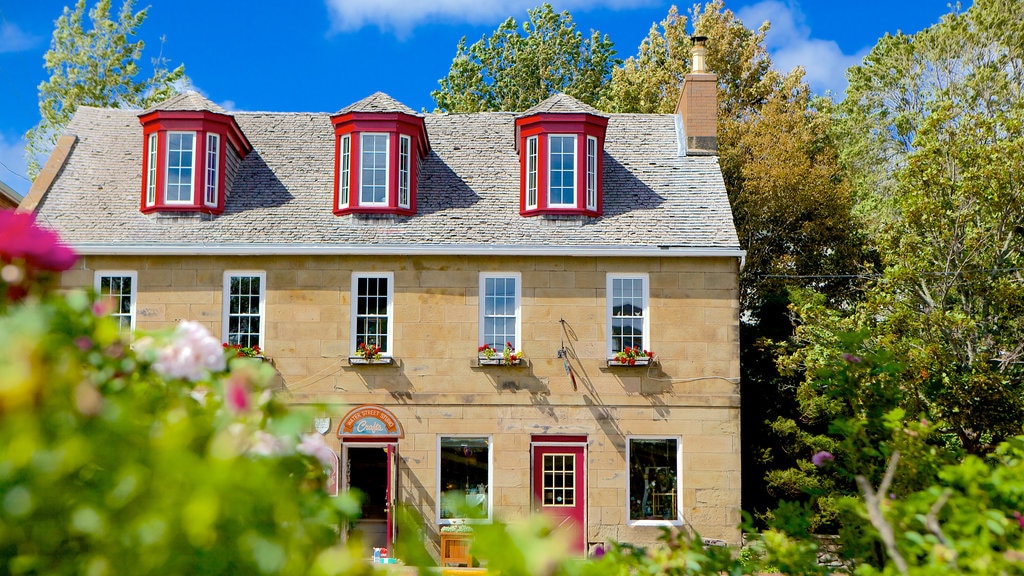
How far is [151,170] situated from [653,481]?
37.5 feet

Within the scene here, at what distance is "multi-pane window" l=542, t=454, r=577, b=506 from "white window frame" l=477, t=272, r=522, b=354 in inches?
86.4

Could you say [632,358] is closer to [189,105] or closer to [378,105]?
[378,105]

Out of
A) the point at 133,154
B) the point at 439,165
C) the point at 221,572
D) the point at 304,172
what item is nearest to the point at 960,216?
the point at 439,165

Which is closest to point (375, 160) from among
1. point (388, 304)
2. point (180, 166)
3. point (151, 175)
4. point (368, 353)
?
point (388, 304)

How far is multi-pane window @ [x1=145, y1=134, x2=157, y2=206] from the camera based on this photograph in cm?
1856

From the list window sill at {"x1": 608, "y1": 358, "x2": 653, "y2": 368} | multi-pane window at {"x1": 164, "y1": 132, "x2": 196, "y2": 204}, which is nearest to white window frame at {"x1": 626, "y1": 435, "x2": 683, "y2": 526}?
window sill at {"x1": 608, "y1": 358, "x2": 653, "y2": 368}

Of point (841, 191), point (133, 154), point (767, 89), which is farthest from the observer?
point (767, 89)

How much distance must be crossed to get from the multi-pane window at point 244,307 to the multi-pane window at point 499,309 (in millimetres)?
4181

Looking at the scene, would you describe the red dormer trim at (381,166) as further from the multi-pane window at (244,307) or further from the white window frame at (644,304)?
the white window frame at (644,304)

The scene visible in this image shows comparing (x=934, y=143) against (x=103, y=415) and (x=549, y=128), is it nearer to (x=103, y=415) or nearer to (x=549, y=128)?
(x=549, y=128)

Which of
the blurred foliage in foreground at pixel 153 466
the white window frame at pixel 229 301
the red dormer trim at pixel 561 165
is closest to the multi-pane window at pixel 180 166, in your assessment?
the white window frame at pixel 229 301

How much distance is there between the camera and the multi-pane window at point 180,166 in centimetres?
1850

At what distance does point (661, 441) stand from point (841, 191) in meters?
12.7

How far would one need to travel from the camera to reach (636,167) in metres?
20.0
